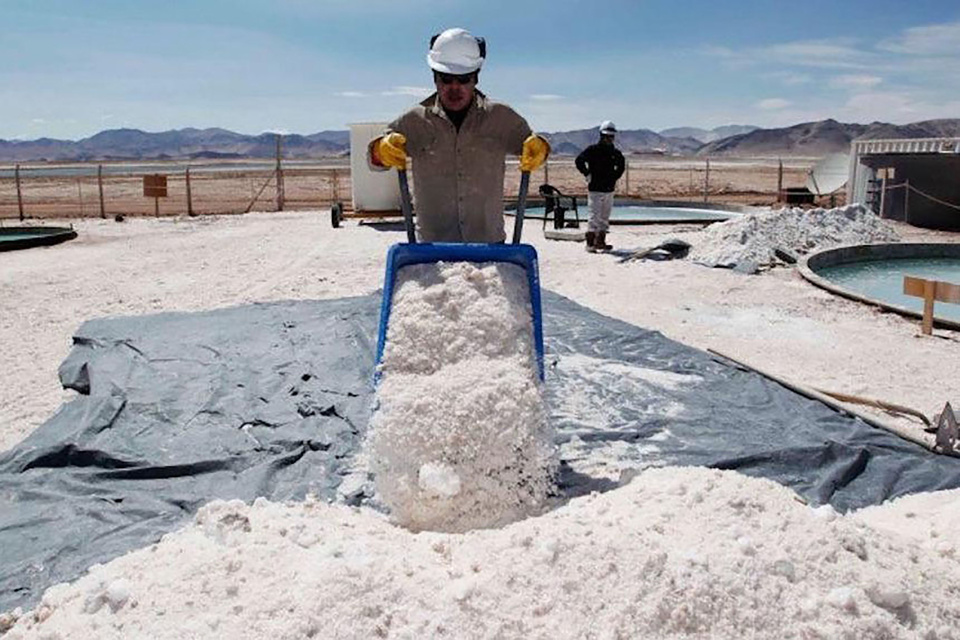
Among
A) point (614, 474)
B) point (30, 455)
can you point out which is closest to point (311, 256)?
point (30, 455)

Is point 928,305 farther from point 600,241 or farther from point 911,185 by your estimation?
point 911,185

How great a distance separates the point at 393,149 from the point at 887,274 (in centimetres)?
841

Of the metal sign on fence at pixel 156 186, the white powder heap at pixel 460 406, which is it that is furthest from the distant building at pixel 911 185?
the metal sign on fence at pixel 156 186

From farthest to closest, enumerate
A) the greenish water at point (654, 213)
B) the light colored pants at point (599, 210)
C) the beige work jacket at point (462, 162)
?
the greenish water at point (654, 213) → the light colored pants at point (599, 210) → the beige work jacket at point (462, 162)

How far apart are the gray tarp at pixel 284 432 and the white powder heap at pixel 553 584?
2.56 ft

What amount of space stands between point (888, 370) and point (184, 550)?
4724 mm

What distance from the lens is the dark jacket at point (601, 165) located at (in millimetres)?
10273

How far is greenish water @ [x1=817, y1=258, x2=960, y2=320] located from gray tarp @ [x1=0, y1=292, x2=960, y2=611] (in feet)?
15.1

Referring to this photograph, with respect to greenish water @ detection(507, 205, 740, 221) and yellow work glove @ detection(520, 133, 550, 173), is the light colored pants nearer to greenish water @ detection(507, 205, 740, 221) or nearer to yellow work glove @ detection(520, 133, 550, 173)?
greenish water @ detection(507, 205, 740, 221)

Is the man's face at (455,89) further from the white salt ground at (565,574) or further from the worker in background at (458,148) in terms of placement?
the white salt ground at (565,574)

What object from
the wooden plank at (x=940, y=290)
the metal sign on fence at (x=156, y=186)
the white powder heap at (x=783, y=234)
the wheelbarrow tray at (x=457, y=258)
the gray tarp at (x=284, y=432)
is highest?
the metal sign on fence at (x=156, y=186)

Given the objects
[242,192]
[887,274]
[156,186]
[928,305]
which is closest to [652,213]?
[887,274]

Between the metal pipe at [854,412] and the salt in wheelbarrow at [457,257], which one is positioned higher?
the salt in wheelbarrow at [457,257]

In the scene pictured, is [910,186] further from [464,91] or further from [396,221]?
[464,91]
